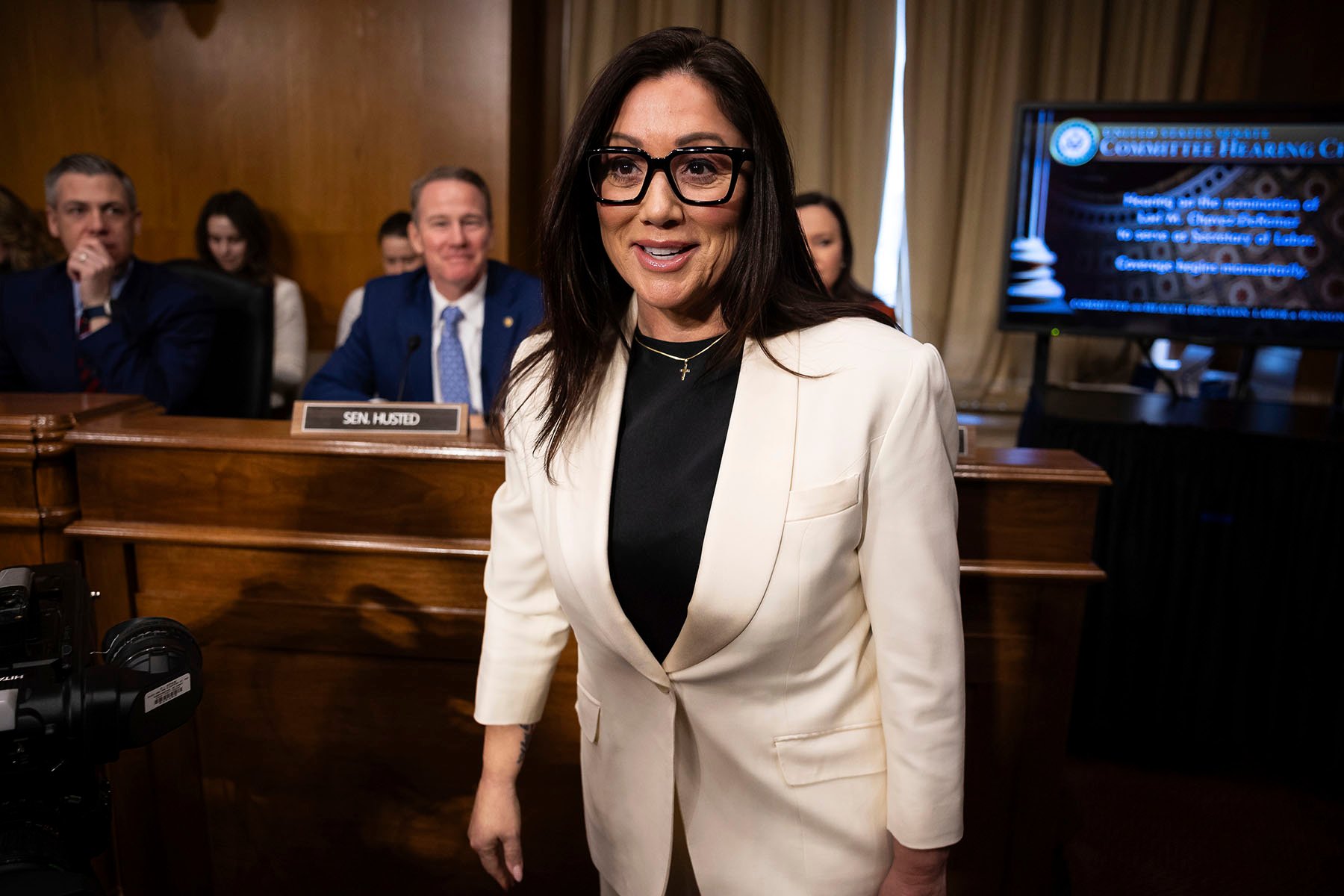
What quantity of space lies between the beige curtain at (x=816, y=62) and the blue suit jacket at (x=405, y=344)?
192cm

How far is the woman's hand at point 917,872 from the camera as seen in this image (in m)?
0.89

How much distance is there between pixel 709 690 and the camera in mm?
925

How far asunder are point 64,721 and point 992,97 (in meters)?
3.97

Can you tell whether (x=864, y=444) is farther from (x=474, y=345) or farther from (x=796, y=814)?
(x=474, y=345)

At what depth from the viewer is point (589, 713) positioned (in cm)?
104

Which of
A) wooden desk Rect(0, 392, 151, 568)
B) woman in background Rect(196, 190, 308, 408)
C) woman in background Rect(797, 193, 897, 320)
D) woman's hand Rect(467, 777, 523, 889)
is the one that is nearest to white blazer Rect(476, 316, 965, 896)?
woman's hand Rect(467, 777, 523, 889)

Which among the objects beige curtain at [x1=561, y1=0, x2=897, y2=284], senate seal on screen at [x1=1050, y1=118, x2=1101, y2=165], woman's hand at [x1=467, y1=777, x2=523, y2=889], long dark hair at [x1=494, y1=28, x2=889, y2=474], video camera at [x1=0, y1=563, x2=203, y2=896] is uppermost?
beige curtain at [x1=561, y1=0, x2=897, y2=284]

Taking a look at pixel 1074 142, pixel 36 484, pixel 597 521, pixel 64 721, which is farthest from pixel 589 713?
pixel 1074 142

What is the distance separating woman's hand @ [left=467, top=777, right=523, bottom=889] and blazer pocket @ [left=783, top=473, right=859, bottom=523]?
475mm

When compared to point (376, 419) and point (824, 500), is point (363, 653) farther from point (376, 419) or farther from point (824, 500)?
point (824, 500)

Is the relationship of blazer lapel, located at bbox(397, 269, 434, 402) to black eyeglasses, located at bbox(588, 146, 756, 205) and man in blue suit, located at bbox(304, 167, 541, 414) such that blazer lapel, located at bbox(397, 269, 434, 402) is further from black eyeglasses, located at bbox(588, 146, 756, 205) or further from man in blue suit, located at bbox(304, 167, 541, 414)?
black eyeglasses, located at bbox(588, 146, 756, 205)

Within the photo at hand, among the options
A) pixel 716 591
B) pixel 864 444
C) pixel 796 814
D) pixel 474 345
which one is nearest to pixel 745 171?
pixel 864 444

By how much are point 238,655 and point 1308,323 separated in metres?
2.74

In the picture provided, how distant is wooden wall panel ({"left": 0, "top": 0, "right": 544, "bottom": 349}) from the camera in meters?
3.76
